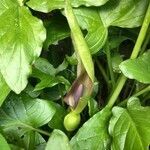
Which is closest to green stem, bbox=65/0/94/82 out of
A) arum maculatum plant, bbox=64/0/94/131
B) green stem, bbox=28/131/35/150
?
arum maculatum plant, bbox=64/0/94/131

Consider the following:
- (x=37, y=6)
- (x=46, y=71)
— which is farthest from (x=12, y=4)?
(x=46, y=71)

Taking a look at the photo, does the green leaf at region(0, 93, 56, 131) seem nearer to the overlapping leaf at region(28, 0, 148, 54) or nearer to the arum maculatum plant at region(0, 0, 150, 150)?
the arum maculatum plant at region(0, 0, 150, 150)

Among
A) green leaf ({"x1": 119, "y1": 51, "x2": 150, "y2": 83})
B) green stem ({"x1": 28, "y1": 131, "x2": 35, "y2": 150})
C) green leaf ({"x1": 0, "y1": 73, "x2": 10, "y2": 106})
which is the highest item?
green leaf ({"x1": 0, "y1": 73, "x2": 10, "y2": 106})

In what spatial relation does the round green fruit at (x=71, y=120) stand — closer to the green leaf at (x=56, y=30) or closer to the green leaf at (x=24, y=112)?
the green leaf at (x=24, y=112)

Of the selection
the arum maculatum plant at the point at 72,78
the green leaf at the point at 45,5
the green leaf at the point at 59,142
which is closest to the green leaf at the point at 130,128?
the arum maculatum plant at the point at 72,78

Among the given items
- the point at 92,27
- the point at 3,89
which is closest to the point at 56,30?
the point at 92,27

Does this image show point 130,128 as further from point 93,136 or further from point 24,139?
point 24,139
